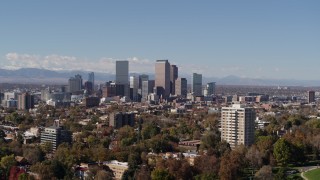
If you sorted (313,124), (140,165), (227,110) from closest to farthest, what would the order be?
(140,165) < (227,110) < (313,124)

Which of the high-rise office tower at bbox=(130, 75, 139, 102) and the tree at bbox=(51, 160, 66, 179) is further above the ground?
the high-rise office tower at bbox=(130, 75, 139, 102)

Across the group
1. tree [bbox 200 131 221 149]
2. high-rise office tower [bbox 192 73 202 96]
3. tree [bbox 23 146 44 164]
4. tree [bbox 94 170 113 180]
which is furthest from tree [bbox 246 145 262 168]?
high-rise office tower [bbox 192 73 202 96]

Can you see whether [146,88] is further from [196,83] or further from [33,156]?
[33,156]

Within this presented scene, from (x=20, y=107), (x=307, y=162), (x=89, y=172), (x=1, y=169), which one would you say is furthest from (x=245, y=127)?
(x=20, y=107)

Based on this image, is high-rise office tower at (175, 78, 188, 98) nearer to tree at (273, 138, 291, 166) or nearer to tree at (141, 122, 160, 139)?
tree at (141, 122, 160, 139)

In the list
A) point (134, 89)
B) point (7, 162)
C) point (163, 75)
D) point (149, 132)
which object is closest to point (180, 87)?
point (163, 75)

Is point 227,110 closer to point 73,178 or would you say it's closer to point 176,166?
point 176,166

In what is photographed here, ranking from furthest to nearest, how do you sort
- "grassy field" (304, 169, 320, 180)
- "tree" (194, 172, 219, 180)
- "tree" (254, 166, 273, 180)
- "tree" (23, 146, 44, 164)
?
"tree" (23, 146, 44, 164) → "grassy field" (304, 169, 320, 180) → "tree" (254, 166, 273, 180) → "tree" (194, 172, 219, 180)
